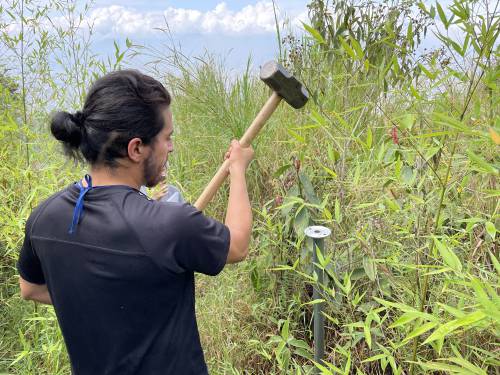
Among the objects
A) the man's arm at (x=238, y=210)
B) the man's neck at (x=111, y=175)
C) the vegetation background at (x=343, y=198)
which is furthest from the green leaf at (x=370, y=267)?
the man's neck at (x=111, y=175)

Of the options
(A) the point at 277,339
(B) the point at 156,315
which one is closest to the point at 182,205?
(B) the point at 156,315

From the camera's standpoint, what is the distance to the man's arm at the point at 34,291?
1249 millimetres

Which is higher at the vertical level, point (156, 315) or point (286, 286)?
point (156, 315)

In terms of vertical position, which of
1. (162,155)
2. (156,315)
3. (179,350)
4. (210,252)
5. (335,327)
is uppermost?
(162,155)

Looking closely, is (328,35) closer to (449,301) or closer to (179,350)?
(449,301)

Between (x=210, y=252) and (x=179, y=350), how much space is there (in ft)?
1.04

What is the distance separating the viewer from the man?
0.97m

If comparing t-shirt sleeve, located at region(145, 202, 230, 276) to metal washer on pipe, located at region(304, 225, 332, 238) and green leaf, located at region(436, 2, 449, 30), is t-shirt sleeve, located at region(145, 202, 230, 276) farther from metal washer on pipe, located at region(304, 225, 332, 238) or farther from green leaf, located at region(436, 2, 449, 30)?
green leaf, located at region(436, 2, 449, 30)

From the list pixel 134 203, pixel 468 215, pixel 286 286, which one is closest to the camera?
pixel 134 203

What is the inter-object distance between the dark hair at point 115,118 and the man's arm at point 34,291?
Answer: 44 cm

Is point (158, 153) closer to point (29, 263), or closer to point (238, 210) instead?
point (238, 210)

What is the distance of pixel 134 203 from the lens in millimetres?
985

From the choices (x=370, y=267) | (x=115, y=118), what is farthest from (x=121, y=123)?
(x=370, y=267)

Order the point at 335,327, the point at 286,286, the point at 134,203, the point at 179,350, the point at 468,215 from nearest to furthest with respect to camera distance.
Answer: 1. the point at 134,203
2. the point at 179,350
3. the point at 468,215
4. the point at 335,327
5. the point at 286,286
